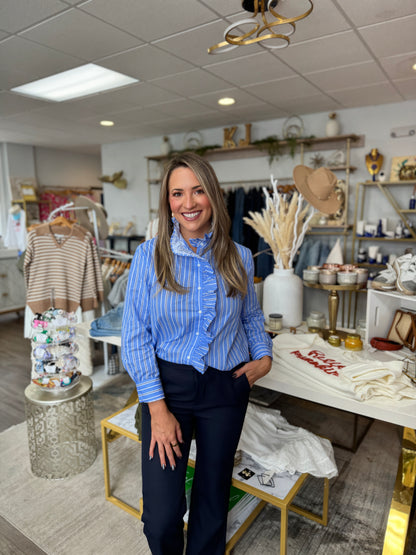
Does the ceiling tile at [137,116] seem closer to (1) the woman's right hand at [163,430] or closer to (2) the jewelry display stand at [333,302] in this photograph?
(2) the jewelry display stand at [333,302]

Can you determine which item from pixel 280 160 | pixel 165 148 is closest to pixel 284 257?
pixel 280 160

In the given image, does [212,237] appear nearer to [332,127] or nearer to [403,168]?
[403,168]

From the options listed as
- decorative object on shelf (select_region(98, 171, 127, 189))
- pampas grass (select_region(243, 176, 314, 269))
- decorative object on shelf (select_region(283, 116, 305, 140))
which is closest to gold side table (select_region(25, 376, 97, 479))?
pampas grass (select_region(243, 176, 314, 269))

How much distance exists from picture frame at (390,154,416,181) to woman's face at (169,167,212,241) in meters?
3.61

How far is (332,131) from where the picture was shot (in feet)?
14.7

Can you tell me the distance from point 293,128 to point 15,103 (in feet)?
10.8

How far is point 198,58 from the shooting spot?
9.69 ft

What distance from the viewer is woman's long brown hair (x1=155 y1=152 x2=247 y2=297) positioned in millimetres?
1292

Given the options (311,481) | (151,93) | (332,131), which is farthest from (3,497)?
(332,131)

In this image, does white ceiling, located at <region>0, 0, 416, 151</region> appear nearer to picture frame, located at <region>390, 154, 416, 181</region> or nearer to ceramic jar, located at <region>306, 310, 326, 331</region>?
picture frame, located at <region>390, 154, 416, 181</region>

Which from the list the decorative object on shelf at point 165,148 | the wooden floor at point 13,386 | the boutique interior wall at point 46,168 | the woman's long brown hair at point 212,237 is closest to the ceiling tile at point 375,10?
the woman's long brown hair at point 212,237

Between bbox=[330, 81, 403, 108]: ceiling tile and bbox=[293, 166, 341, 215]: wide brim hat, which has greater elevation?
bbox=[330, 81, 403, 108]: ceiling tile

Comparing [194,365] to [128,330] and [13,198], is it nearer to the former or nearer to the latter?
[128,330]

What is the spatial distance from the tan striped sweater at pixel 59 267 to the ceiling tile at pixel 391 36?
8.25ft
